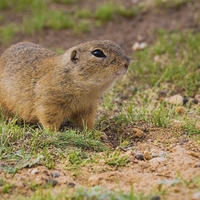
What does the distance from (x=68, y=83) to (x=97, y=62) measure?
0.44m

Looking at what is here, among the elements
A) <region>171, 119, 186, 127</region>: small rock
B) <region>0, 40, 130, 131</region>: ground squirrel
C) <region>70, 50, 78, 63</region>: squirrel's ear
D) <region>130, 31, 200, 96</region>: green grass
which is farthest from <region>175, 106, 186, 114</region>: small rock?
<region>70, 50, 78, 63</region>: squirrel's ear

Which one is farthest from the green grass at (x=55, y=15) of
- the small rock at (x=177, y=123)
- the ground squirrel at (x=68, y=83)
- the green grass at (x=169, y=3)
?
the small rock at (x=177, y=123)

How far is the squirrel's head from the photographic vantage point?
230 inches

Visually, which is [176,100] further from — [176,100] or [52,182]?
[52,182]

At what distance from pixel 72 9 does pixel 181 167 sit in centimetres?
715

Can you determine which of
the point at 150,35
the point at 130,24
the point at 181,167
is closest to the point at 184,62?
the point at 150,35

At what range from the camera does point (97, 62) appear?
592cm

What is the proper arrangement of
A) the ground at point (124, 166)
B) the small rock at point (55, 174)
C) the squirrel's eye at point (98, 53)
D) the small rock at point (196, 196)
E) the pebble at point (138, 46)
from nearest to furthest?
the small rock at point (196, 196) < the ground at point (124, 166) < the small rock at point (55, 174) < the squirrel's eye at point (98, 53) < the pebble at point (138, 46)

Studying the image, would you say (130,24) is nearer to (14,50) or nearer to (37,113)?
(14,50)

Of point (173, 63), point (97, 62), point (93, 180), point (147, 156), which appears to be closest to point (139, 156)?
point (147, 156)

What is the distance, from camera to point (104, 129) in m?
6.21

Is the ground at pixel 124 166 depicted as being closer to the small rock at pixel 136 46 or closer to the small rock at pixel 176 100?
the small rock at pixel 176 100

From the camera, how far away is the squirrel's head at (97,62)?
5840 mm

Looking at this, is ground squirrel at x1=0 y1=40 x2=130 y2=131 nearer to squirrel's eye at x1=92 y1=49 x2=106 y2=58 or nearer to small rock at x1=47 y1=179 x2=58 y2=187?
squirrel's eye at x1=92 y1=49 x2=106 y2=58
